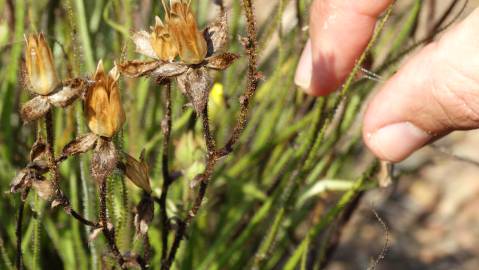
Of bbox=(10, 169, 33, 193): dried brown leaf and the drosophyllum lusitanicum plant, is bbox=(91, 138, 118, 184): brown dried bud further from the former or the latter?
bbox=(10, 169, 33, 193): dried brown leaf

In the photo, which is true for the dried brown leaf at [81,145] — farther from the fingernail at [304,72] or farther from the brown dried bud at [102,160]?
the fingernail at [304,72]

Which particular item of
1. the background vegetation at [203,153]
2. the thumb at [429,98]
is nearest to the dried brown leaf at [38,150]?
the background vegetation at [203,153]

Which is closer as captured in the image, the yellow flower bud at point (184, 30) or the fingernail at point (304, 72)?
the yellow flower bud at point (184, 30)

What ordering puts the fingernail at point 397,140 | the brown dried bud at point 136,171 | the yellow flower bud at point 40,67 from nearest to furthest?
1. the yellow flower bud at point 40,67
2. the brown dried bud at point 136,171
3. the fingernail at point 397,140

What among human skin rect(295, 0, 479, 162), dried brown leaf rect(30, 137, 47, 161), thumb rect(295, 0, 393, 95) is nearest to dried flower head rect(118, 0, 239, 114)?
dried brown leaf rect(30, 137, 47, 161)

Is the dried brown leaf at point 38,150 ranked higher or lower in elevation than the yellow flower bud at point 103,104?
lower

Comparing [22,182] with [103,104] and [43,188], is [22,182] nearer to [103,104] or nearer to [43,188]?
[43,188]

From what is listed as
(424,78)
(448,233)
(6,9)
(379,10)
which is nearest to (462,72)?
(424,78)

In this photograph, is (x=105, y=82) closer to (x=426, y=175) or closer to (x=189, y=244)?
(x=189, y=244)
